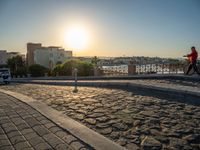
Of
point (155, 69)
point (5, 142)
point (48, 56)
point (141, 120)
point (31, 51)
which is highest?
point (31, 51)

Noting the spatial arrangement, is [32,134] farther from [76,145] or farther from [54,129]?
[76,145]

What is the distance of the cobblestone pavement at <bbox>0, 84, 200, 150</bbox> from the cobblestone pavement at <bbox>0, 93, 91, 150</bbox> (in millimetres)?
692

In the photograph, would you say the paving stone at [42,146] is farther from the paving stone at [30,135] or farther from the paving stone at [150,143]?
the paving stone at [150,143]

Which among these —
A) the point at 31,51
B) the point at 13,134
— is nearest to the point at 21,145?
the point at 13,134

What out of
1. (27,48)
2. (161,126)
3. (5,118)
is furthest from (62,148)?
(27,48)

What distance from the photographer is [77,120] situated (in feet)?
17.4

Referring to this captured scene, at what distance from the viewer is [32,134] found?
14.4ft

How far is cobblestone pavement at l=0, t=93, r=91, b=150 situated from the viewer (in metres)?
3.86

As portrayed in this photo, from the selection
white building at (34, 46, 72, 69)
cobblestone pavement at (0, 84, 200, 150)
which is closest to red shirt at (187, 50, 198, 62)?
cobblestone pavement at (0, 84, 200, 150)

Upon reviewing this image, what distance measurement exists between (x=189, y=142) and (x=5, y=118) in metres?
4.12

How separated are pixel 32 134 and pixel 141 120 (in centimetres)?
230

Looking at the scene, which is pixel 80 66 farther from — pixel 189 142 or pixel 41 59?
pixel 41 59

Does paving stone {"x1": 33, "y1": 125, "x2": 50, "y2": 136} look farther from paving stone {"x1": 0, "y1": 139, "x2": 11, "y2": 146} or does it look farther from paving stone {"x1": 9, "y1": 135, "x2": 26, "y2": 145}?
paving stone {"x1": 0, "y1": 139, "x2": 11, "y2": 146}

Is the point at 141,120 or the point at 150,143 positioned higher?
the point at 141,120
